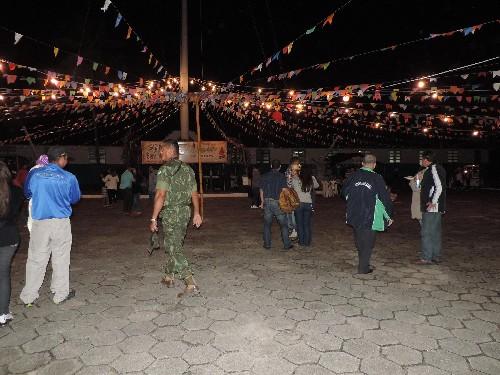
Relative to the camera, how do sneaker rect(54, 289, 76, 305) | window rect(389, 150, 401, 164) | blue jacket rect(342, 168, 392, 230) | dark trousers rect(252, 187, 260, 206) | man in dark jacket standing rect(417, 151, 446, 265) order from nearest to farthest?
sneaker rect(54, 289, 76, 305) → blue jacket rect(342, 168, 392, 230) → man in dark jacket standing rect(417, 151, 446, 265) → dark trousers rect(252, 187, 260, 206) → window rect(389, 150, 401, 164)

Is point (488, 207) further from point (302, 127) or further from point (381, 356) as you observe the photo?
point (302, 127)

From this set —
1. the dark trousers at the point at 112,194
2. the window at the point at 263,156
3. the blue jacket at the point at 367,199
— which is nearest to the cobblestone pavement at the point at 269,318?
the blue jacket at the point at 367,199

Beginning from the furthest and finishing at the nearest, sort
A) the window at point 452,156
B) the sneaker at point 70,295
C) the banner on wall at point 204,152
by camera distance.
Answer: the window at point 452,156 < the banner on wall at point 204,152 < the sneaker at point 70,295

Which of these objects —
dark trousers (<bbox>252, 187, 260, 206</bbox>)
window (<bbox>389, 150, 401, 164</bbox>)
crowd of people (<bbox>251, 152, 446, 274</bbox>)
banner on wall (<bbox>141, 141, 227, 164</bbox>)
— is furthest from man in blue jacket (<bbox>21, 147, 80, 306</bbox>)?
window (<bbox>389, 150, 401, 164</bbox>)

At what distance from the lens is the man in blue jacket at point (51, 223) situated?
4328mm

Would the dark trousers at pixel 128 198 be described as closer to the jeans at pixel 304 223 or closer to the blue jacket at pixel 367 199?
the jeans at pixel 304 223

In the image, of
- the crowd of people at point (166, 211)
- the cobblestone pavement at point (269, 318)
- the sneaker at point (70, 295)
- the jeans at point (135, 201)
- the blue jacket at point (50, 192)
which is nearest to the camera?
the cobblestone pavement at point (269, 318)

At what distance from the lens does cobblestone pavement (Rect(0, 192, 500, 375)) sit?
3.20 m

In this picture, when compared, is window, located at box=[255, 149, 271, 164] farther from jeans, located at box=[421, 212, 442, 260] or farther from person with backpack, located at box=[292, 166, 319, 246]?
jeans, located at box=[421, 212, 442, 260]

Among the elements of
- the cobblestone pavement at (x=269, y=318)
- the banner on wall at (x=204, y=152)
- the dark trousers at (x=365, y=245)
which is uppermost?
the banner on wall at (x=204, y=152)

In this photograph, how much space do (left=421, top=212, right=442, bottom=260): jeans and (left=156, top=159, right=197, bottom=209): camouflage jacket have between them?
4.22m

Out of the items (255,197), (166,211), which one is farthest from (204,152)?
(166,211)

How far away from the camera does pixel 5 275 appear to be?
390 centimetres

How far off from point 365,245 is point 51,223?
4549 mm
